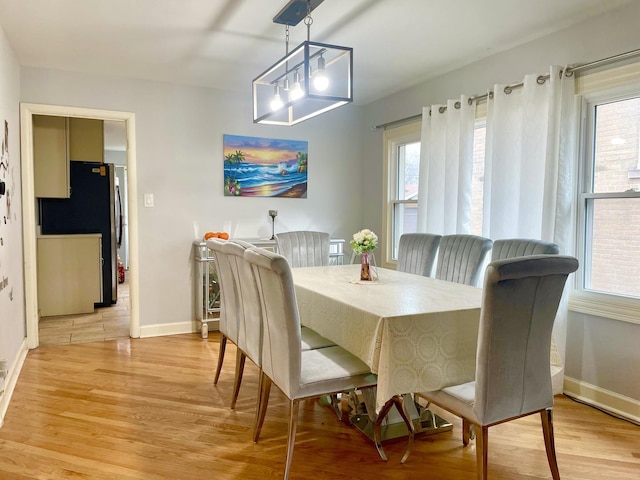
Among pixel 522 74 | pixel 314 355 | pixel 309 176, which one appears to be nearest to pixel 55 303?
A: pixel 309 176

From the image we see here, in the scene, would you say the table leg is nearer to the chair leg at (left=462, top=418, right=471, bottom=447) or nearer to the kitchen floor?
the chair leg at (left=462, top=418, right=471, bottom=447)

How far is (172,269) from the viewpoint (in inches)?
170

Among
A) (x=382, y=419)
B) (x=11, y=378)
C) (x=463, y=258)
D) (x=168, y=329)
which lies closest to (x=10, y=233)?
(x=11, y=378)

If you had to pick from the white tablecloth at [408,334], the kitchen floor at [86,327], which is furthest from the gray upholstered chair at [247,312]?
the kitchen floor at [86,327]

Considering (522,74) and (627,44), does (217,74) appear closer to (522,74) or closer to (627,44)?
(522,74)

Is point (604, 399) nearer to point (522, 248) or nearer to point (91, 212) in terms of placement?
point (522, 248)

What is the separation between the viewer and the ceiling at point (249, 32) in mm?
2637

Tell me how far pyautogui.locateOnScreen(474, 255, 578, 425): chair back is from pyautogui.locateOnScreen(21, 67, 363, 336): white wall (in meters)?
3.24

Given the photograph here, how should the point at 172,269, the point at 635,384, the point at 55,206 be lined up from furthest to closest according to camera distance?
the point at 55,206
the point at 172,269
the point at 635,384

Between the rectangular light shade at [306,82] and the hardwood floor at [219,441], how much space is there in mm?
1709

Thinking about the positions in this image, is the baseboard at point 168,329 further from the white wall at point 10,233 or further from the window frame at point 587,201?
the window frame at point 587,201

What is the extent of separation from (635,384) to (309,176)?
3.26 meters

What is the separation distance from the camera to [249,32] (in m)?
3.01

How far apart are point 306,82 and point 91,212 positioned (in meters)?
4.04
